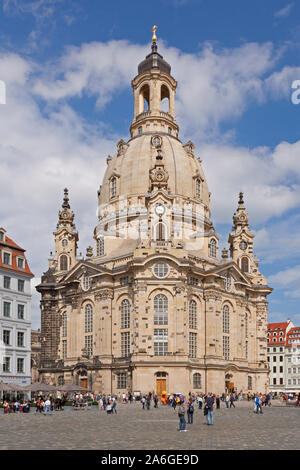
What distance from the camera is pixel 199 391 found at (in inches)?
3017

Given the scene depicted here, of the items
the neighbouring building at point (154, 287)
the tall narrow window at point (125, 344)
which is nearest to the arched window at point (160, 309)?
the neighbouring building at point (154, 287)

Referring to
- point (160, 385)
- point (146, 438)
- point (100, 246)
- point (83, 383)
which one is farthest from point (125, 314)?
point (146, 438)

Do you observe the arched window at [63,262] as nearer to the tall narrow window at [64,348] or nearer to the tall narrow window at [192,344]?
the tall narrow window at [64,348]

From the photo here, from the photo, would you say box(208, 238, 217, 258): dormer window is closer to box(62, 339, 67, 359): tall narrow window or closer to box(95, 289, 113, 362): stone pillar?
box(95, 289, 113, 362): stone pillar

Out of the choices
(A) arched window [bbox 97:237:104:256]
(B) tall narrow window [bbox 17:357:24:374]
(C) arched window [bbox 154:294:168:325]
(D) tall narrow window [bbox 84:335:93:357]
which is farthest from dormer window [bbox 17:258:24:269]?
(A) arched window [bbox 97:237:104:256]

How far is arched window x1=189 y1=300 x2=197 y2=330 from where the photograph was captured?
79.4 meters

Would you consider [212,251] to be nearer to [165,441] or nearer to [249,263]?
[249,263]

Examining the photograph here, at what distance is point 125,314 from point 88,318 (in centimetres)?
815

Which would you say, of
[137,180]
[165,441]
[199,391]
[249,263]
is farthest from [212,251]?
[165,441]

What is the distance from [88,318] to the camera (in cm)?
8475

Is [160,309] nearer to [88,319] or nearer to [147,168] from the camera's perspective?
[88,319]

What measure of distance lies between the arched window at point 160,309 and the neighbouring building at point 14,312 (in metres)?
18.9

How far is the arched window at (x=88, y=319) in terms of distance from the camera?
84.1 m
